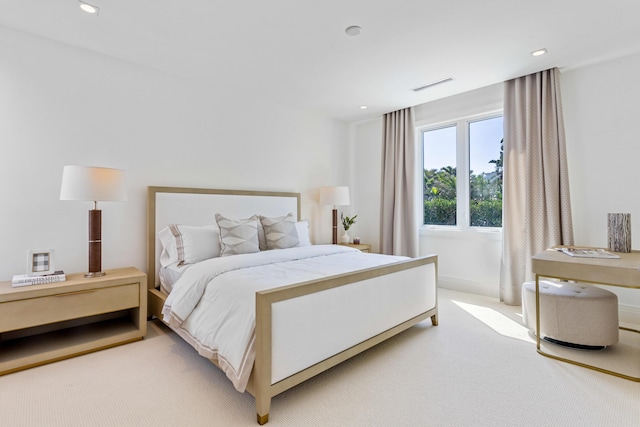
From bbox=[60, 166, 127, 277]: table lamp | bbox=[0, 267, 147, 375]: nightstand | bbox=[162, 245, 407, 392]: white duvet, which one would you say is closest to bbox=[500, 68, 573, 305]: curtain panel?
bbox=[162, 245, 407, 392]: white duvet

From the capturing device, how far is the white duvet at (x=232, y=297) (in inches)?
68.4

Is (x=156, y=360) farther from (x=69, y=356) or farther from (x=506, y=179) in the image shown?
(x=506, y=179)

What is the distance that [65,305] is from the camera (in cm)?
229

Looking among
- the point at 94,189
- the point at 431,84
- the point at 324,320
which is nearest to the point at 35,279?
the point at 94,189

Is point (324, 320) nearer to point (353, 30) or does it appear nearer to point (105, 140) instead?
point (353, 30)

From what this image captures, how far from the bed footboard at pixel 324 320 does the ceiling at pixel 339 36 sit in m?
1.95

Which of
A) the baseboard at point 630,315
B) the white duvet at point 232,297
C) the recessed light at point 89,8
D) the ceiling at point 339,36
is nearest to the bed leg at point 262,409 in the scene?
the white duvet at point 232,297

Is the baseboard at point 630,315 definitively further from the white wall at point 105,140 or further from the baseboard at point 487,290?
the white wall at point 105,140

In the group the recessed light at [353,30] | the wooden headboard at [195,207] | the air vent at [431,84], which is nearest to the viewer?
the recessed light at [353,30]

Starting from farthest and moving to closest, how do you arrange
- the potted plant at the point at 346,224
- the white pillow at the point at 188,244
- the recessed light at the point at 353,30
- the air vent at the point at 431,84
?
1. the potted plant at the point at 346,224
2. the air vent at the point at 431,84
3. the white pillow at the point at 188,244
4. the recessed light at the point at 353,30

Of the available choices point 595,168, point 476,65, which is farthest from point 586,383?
point 476,65

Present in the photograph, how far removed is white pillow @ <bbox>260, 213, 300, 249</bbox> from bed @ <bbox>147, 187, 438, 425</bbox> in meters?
0.01

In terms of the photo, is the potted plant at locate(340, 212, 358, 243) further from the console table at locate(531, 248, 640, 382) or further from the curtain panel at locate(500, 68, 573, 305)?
the console table at locate(531, 248, 640, 382)

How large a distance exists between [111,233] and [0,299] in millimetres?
1034
